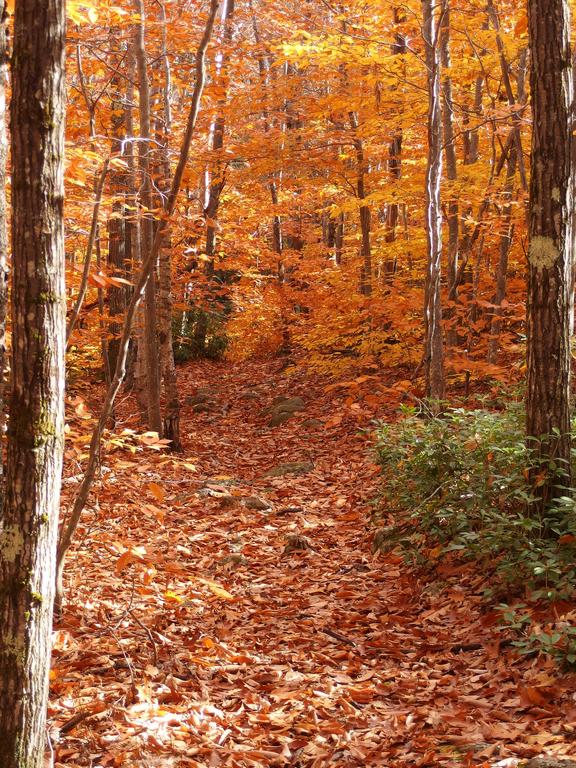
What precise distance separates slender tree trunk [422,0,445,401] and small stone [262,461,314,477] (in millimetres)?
2255

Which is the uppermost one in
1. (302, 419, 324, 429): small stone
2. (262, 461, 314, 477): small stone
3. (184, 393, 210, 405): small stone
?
(184, 393, 210, 405): small stone

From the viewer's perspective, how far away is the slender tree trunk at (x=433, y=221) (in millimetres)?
7355

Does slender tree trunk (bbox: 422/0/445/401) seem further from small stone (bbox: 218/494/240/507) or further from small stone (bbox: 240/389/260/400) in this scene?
small stone (bbox: 240/389/260/400)

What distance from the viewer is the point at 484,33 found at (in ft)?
30.5

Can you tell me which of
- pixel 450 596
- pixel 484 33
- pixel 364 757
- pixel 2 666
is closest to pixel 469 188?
pixel 484 33

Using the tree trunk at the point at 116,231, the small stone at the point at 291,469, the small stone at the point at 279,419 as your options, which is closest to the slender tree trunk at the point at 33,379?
the small stone at the point at 291,469

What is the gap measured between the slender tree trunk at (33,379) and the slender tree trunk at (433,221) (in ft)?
18.9

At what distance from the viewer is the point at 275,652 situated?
4496 millimetres

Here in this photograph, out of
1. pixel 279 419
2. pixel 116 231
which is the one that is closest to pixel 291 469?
pixel 279 419

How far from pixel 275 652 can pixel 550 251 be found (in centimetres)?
322

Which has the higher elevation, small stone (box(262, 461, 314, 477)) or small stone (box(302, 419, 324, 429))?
small stone (box(302, 419, 324, 429))

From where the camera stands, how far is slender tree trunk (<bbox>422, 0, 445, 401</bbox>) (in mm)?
7355

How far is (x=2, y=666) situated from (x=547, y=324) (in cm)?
374

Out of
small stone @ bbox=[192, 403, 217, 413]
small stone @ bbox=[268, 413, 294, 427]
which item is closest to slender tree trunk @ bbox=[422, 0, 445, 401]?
small stone @ bbox=[268, 413, 294, 427]
